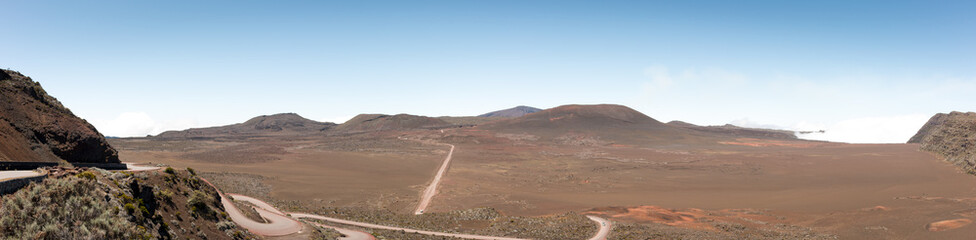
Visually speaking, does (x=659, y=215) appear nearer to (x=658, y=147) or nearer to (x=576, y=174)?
(x=576, y=174)

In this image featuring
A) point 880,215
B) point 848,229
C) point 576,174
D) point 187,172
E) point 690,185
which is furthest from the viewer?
point 576,174

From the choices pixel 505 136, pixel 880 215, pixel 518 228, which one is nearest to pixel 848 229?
pixel 880 215

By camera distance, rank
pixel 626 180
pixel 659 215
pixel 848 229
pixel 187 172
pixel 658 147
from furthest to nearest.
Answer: pixel 658 147, pixel 626 180, pixel 659 215, pixel 848 229, pixel 187 172

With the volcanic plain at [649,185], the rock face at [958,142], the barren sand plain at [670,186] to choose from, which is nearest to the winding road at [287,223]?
A: the volcanic plain at [649,185]

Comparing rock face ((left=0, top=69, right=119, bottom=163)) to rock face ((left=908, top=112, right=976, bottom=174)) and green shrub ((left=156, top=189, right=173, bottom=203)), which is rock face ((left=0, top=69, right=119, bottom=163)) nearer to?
green shrub ((left=156, top=189, right=173, bottom=203))

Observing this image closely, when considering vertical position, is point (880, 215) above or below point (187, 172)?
below

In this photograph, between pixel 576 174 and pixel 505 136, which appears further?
pixel 505 136
